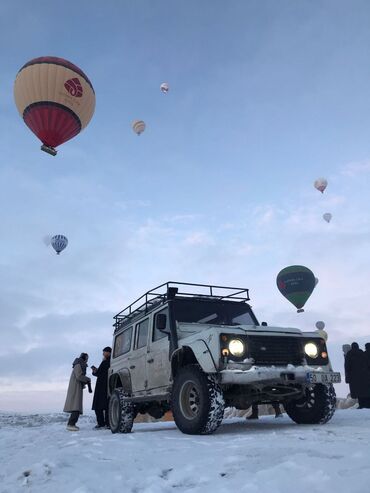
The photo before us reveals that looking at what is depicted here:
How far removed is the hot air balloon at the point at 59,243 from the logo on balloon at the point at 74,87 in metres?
12.3

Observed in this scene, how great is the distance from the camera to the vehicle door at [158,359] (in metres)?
6.99

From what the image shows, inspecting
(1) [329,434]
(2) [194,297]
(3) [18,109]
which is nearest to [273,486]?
(1) [329,434]

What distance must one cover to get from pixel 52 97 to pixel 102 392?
40.1 feet

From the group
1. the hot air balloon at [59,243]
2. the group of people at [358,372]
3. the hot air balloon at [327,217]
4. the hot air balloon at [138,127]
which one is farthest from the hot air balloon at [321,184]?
the group of people at [358,372]

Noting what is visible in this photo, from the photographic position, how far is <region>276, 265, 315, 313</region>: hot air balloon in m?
27.0

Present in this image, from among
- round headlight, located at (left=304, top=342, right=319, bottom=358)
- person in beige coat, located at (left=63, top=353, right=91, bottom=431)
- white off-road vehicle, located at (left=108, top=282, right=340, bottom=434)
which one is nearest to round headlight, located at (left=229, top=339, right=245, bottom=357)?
white off-road vehicle, located at (left=108, top=282, right=340, bottom=434)

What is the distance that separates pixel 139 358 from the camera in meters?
7.98

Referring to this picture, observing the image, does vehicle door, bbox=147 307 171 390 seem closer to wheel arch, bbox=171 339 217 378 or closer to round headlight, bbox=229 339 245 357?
wheel arch, bbox=171 339 217 378

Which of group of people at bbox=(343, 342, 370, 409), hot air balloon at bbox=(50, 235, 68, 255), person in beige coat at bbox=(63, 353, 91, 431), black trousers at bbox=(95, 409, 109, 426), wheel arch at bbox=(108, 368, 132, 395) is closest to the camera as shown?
wheel arch at bbox=(108, 368, 132, 395)

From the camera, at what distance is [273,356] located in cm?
611

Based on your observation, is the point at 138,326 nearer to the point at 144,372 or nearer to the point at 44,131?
the point at 144,372

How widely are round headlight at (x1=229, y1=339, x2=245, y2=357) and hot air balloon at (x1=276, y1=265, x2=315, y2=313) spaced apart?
21.9 metres

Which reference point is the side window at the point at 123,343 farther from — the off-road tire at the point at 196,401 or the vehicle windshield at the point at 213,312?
the off-road tire at the point at 196,401

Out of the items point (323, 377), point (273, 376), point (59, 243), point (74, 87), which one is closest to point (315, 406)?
point (323, 377)
